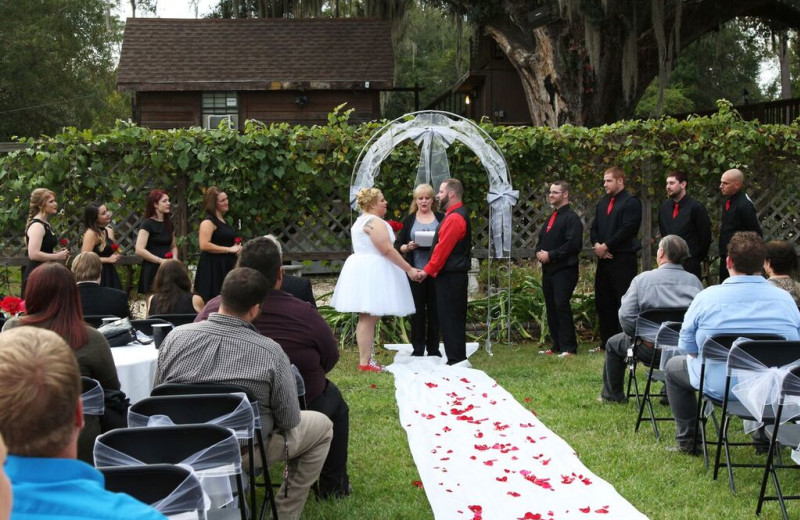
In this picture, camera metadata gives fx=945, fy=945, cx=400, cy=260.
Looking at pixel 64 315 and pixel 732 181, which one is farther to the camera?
pixel 732 181

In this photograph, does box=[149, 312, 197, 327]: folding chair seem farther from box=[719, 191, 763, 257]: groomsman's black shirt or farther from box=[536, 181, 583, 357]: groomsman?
box=[719, 191, 763, 257]: groomsman's black shirt

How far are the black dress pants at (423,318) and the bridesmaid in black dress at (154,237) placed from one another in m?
2.47

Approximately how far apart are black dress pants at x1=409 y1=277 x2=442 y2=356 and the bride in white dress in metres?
0.40

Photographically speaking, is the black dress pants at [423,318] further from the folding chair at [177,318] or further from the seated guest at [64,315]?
the seated guest at [64,315]

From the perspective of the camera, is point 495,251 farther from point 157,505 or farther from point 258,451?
point 157,505

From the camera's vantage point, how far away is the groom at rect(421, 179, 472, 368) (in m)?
9.02

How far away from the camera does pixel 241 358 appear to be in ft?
13.9

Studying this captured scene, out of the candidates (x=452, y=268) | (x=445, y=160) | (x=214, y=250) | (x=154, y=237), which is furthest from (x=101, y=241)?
(x=445, y=160)

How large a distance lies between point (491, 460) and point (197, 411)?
2.57 metres

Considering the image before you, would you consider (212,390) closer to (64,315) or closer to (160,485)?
(64,315)

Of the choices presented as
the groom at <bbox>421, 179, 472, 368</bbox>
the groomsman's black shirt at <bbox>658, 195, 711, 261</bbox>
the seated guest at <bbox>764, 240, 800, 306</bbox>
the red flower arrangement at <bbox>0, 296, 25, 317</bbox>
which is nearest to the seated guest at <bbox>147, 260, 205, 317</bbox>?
the red flower arrangement at <bbox>0, 296, 25, 317</bbox>

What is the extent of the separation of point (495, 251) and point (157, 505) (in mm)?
7879

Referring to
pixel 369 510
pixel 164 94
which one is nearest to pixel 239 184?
pixel 369 510

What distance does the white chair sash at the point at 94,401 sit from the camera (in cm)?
403
